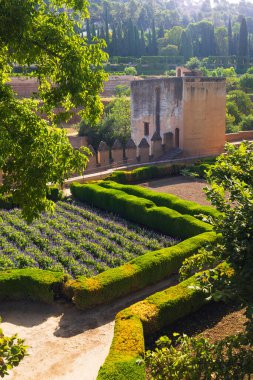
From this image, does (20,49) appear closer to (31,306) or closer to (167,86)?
(31,306)

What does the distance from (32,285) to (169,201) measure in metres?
7.57

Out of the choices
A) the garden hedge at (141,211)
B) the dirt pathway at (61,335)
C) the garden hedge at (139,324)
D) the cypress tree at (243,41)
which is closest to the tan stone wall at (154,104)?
the garden hedge at (141,211)

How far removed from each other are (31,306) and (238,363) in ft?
23.7

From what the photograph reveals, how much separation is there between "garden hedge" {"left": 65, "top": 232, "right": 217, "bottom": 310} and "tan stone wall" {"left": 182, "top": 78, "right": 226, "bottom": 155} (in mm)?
14396

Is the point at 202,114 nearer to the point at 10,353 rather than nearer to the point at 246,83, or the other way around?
the point at 10,353

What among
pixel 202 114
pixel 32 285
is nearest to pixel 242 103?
pixel 202 114

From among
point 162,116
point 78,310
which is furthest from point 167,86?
point 78,310

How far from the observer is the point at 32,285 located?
11234 millimetres

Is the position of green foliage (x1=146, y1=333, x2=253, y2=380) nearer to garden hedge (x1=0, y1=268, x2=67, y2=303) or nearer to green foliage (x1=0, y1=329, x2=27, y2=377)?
green foliage (x1=0, y1=329, x2=27, y2=377)

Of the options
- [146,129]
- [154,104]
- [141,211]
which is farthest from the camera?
[146,129]

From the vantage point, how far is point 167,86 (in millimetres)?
27219

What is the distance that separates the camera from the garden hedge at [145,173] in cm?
2164

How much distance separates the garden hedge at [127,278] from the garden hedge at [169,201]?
269 centimetres

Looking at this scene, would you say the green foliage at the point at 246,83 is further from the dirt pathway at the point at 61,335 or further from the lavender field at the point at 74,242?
the dirt pathway at the point at 61,335
